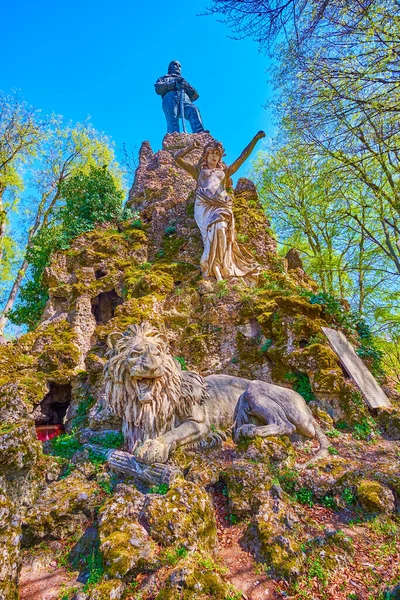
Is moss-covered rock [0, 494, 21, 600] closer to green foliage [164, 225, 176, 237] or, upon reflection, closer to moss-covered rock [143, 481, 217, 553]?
moss-covered rock [143, 481, 217, 553]

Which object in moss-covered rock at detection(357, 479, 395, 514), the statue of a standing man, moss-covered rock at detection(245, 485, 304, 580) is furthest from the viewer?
the statue of a standing man

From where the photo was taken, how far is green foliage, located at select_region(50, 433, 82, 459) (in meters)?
4.50

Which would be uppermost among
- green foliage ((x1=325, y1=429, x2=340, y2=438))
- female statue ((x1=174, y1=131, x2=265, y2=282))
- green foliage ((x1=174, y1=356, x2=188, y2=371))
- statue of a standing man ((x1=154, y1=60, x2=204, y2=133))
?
statue of a standing man ((x1=154, y1=60, x2=204, y2=133))

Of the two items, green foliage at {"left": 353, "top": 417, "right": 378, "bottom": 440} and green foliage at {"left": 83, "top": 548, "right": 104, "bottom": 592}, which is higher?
green foliage at {"left": 353, "top": 417, "right": 378, "bottom": 440}

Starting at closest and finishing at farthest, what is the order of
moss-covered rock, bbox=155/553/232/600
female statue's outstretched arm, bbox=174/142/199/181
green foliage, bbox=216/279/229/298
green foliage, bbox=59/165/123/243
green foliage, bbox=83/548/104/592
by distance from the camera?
moss-covered rock, bbox=155/553/232/600 < green foliage, bbox=83/548/104/592 < green foliage, bbox=216/279/229/298 < female statue's outstretched arm, bbox=174/142/199/181 < green foliage, bbox=59/165/123/243

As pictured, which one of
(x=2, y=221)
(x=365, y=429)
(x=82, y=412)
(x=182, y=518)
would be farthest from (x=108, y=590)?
(x=2, y=221)

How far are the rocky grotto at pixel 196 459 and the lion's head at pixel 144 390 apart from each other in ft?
0.05

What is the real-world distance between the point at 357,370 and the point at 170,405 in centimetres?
354

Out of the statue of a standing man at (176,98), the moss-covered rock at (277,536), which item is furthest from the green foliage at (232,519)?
the statue of a standing man at (176,98)

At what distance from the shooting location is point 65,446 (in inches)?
184

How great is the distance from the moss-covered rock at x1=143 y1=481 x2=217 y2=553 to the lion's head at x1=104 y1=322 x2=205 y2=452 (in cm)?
92

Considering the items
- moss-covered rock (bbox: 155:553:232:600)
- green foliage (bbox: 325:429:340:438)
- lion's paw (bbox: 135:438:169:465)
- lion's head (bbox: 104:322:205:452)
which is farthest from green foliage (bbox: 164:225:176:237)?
moss-covered rock (bbox: 155:553:232:600)

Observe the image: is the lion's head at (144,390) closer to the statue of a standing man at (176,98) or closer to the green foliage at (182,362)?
the green foliage at (182,362)

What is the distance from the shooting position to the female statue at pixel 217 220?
8.20 meters
